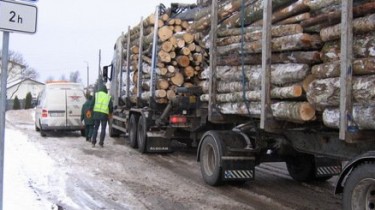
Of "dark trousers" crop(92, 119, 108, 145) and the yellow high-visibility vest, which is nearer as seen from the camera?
"dark trousers" crop(92, 119, 108, 145)

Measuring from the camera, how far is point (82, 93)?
19.1 metres

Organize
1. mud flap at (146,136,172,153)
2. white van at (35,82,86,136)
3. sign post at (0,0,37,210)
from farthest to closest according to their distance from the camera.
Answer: white van at (35,82,86,136)
mud flap at (146,136,172,153)
sign post at (0,0,37,210)

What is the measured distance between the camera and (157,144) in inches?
524

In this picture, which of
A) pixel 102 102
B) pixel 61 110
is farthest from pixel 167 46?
pixel 61 110

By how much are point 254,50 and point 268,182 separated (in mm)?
3078

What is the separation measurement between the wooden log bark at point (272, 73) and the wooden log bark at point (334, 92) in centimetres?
36

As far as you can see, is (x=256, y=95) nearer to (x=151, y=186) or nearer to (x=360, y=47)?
(x=360, y=47)

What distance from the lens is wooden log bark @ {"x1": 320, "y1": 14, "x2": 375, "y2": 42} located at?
5281 millimetres

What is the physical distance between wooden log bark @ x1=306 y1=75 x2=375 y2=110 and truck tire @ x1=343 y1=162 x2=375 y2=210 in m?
0.70

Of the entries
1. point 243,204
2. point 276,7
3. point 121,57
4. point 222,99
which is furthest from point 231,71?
point 121,57

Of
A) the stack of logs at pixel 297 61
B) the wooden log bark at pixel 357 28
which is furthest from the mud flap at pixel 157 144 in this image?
the wooden log bark at pixel 357 28

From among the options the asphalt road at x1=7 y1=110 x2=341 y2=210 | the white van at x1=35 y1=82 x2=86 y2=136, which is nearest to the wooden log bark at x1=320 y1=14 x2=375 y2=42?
the asphalt road at x1=7 y1=110 x2=341 y2=210

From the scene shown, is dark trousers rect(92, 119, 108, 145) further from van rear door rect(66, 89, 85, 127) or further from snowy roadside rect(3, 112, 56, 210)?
van rear door rect(66, 89, 85, 127)

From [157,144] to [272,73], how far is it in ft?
22.0
